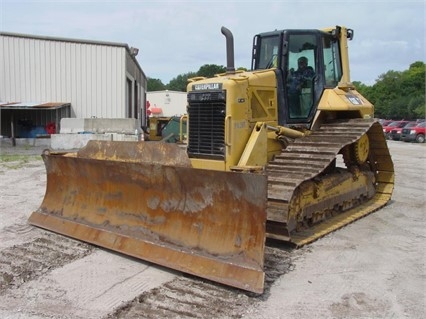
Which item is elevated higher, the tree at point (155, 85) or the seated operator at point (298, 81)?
the tree at point (155, 85)

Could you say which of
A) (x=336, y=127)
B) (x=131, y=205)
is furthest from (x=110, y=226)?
(x=336, y=127)

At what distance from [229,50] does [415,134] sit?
27390 mm

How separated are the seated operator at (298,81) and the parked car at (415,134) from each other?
26.2 m

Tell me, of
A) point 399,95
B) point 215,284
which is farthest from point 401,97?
point 215,284

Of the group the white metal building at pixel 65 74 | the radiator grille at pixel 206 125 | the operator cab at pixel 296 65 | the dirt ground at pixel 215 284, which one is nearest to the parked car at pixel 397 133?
the white metal building at pixel 65 74

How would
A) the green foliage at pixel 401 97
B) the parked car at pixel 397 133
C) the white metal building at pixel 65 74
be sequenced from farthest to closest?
the green foliage at pixel 401 97 → the parked car at pixel 397 133 → the white metal building at pixel 65 74

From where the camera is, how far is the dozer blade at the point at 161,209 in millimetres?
4719

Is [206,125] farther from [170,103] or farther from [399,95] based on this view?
[399,95]

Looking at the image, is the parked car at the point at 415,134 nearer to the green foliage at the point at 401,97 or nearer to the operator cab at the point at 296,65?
the green foliage at the point at 401,97

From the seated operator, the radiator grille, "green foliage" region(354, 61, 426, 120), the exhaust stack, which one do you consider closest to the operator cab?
the seated operator

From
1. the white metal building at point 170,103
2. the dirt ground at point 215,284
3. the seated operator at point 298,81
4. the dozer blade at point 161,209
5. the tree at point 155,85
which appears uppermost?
the tree at point 155,85

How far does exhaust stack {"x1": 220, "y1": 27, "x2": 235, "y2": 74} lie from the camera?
6484 millimetres

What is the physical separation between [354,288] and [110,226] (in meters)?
2.98

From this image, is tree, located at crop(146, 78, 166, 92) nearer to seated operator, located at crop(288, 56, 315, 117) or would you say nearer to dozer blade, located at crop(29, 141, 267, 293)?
seated operator, located at crop(288, 56, 315, 117)
